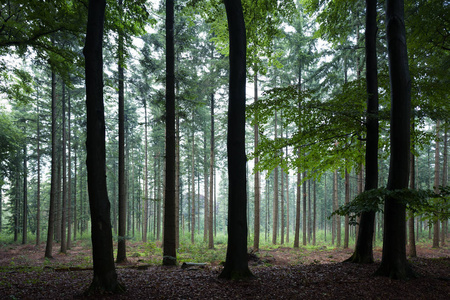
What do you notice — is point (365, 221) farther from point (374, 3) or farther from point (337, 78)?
point (337, 78)

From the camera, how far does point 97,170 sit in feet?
16.4

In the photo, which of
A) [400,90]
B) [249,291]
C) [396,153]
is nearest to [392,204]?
[396,153]

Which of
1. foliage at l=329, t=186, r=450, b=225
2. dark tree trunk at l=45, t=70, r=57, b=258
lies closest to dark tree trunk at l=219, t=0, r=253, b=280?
foliage at l=329, t=186, r=450, b=225

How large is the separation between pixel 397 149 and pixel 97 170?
6214 mm

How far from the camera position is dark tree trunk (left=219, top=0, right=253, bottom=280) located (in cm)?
583

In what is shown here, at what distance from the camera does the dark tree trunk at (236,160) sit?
5832 millimetres

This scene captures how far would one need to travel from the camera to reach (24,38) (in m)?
7.57

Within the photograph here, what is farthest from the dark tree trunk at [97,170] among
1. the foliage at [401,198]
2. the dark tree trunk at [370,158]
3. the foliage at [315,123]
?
the dark tree trunk at [370,158]

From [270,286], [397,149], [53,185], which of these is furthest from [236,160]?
[53,185]

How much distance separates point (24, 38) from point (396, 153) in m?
10.2

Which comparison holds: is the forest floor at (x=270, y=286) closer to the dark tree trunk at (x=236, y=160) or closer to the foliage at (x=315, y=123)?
the dark tree trunk at (x=236, y=160)

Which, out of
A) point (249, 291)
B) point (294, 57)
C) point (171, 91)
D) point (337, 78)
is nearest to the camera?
point (249, 291)

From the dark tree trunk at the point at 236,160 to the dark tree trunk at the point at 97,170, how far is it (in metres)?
2.42

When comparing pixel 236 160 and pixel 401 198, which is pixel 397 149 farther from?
pixel 236 160
